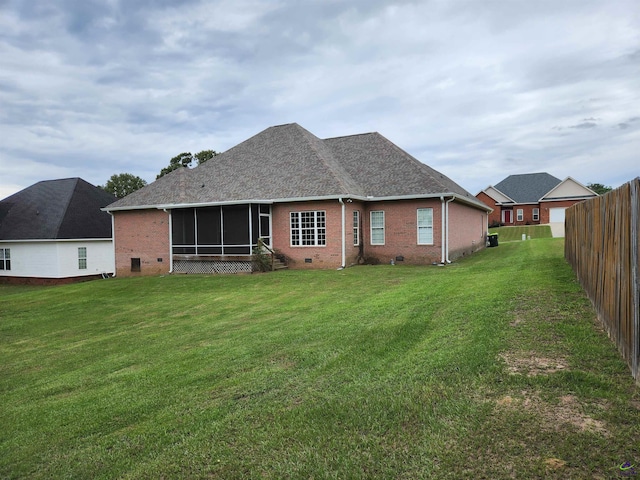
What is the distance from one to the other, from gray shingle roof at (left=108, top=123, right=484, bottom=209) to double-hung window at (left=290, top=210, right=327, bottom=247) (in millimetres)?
1006

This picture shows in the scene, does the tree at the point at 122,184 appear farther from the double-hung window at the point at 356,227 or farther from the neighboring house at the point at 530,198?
the double-hung window at the point at 356,227

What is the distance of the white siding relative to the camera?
29.6 m

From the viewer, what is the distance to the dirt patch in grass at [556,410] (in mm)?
3625

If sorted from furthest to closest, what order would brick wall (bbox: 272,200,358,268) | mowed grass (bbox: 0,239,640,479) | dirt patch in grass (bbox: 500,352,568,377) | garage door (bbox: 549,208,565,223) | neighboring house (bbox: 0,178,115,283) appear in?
garage door (bbox: 549,208,565,223) < neighboring house (bbox: 0,178,115,283) < brick wall (bbox: 272,200,358,268) < dirt patch in grass (bbox: 500,352,568,377) < mowed grass (bbox: 0,239,640,479)

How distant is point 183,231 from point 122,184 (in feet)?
144

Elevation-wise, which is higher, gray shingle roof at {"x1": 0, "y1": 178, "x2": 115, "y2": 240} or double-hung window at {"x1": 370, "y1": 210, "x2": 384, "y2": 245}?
gray shingle roof at {"x1": 0, "y1": 178, "x2": 115, "y2": 240}

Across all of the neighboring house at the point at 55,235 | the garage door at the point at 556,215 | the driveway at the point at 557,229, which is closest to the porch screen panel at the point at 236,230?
the neighboring house at the point at 55,235

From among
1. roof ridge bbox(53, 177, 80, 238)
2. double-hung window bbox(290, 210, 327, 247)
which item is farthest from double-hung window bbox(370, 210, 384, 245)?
roof ridge bbox(53, 177, 80, 238)

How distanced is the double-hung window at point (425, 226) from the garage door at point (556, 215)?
1374 inches

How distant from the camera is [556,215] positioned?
159ft

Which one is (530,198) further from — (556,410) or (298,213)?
(556,410)

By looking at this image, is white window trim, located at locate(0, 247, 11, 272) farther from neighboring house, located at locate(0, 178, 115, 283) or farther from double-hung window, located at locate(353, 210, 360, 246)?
double-hung window, located at locate(353, 210, 360, 246)

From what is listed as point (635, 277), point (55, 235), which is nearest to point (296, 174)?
point (55, 235)

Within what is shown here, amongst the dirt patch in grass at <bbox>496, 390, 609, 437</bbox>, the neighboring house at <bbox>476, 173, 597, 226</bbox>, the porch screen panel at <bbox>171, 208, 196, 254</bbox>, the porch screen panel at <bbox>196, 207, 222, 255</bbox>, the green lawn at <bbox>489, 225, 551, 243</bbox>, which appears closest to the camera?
the dirt patch in grass at <bbox>496, 390, 609, 437</bbox>
